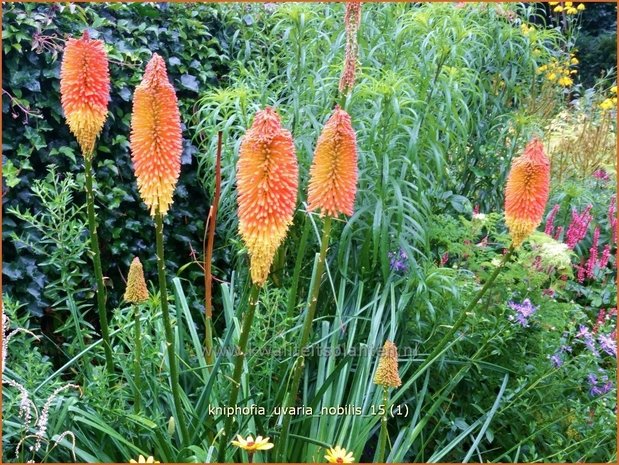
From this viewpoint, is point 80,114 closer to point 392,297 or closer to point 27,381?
point 27,381

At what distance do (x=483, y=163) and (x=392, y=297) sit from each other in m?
1.89

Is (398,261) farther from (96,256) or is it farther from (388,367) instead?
(96,256)

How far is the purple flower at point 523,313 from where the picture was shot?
324 centimetres

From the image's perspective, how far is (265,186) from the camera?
2125mm

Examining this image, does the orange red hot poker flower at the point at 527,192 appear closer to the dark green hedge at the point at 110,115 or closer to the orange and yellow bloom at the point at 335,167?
the orange and yellow bloom at the point at 335,167

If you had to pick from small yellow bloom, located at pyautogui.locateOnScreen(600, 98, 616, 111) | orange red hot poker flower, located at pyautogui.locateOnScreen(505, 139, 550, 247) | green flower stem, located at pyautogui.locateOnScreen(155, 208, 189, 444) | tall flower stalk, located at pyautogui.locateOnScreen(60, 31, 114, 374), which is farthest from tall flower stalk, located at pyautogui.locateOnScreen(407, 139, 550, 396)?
small yellow bloom, located at pyautogui.locateOnScreen(600, 98, 616, 111)

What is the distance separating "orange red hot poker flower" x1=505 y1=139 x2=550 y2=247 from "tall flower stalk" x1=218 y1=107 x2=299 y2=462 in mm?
921

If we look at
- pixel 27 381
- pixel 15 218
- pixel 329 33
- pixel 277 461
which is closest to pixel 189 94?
pixel 329 33

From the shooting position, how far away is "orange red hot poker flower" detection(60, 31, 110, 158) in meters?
2.37

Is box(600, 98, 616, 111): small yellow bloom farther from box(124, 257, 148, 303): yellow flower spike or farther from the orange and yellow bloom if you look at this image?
box(124, 257, 148, 303): yellow flower spike

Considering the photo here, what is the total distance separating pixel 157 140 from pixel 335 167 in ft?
2.01

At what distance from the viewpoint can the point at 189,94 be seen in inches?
188

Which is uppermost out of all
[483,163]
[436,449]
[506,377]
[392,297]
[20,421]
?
[483,163]

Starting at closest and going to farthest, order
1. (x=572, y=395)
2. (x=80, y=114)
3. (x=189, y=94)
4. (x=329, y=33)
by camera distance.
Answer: (x=80, y=114)
(x=572, y=395)
(x=329, y=33)
(x=189, y=94)
